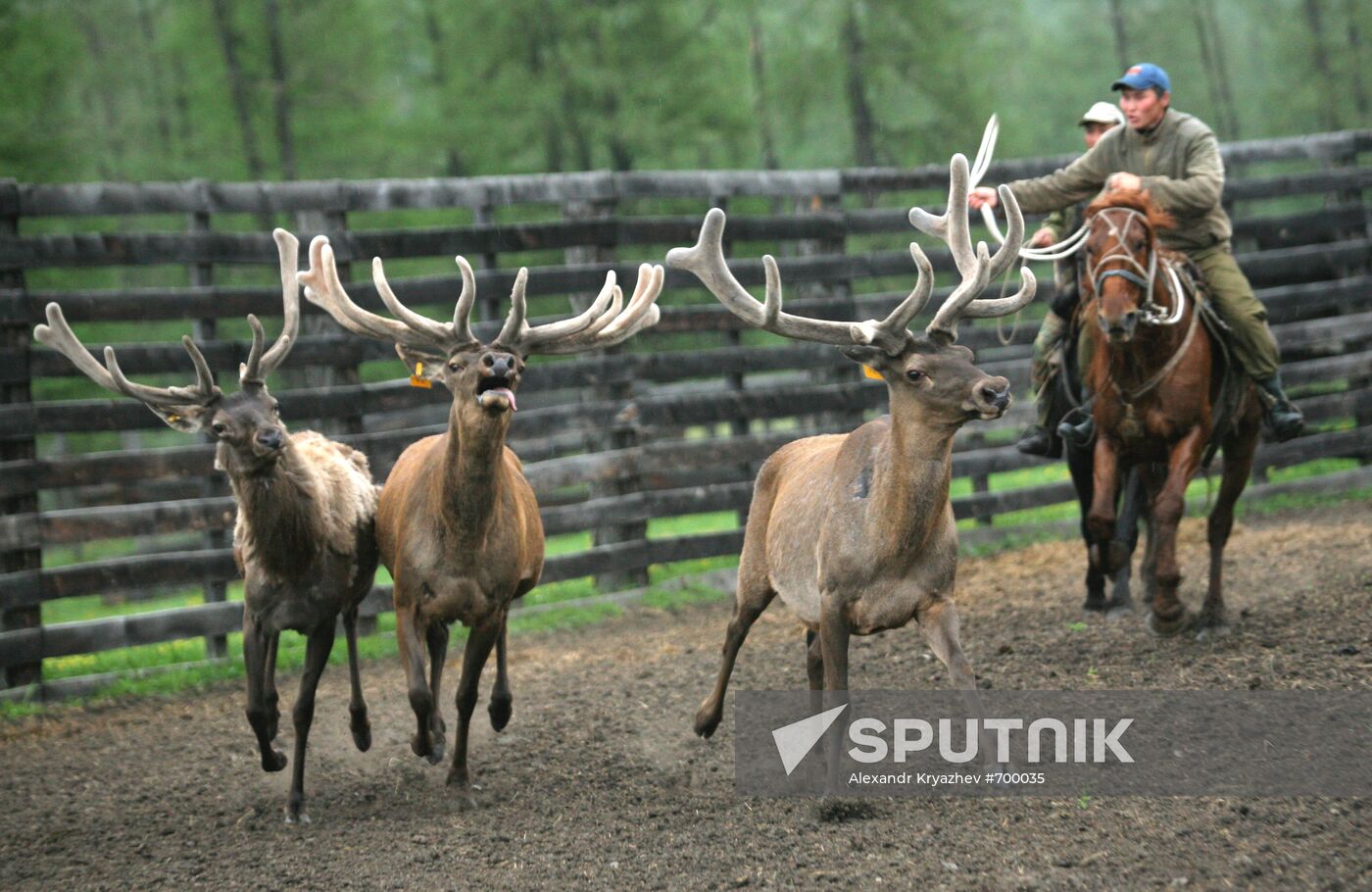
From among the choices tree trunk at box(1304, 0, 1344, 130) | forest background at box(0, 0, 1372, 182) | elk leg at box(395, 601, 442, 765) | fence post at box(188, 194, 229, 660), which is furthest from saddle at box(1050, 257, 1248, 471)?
tree trunk at box(1304, 0, 1344, 130)

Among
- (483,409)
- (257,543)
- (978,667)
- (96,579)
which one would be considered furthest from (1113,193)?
(96,579)

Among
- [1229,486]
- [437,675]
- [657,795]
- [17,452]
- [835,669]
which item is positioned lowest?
[657,795]

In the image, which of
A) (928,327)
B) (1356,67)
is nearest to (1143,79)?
(928,327)

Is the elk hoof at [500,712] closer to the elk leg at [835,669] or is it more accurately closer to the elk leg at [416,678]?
the elk leg at [416,678]

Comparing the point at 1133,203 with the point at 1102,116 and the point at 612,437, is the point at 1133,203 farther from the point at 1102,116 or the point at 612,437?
the point at 612,437

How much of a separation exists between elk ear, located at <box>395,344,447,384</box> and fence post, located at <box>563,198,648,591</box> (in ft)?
13.6

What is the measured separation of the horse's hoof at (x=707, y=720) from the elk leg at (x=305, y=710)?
72.3 inches

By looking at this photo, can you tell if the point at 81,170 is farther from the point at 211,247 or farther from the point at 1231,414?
the point at 1231,414

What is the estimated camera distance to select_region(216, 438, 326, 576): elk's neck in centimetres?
675

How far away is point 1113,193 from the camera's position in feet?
27.3

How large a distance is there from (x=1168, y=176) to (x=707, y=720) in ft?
15.6

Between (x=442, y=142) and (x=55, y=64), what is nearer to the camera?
(x=55, y=64)

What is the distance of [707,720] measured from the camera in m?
6.98

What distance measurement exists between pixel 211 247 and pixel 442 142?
13.7 meters
